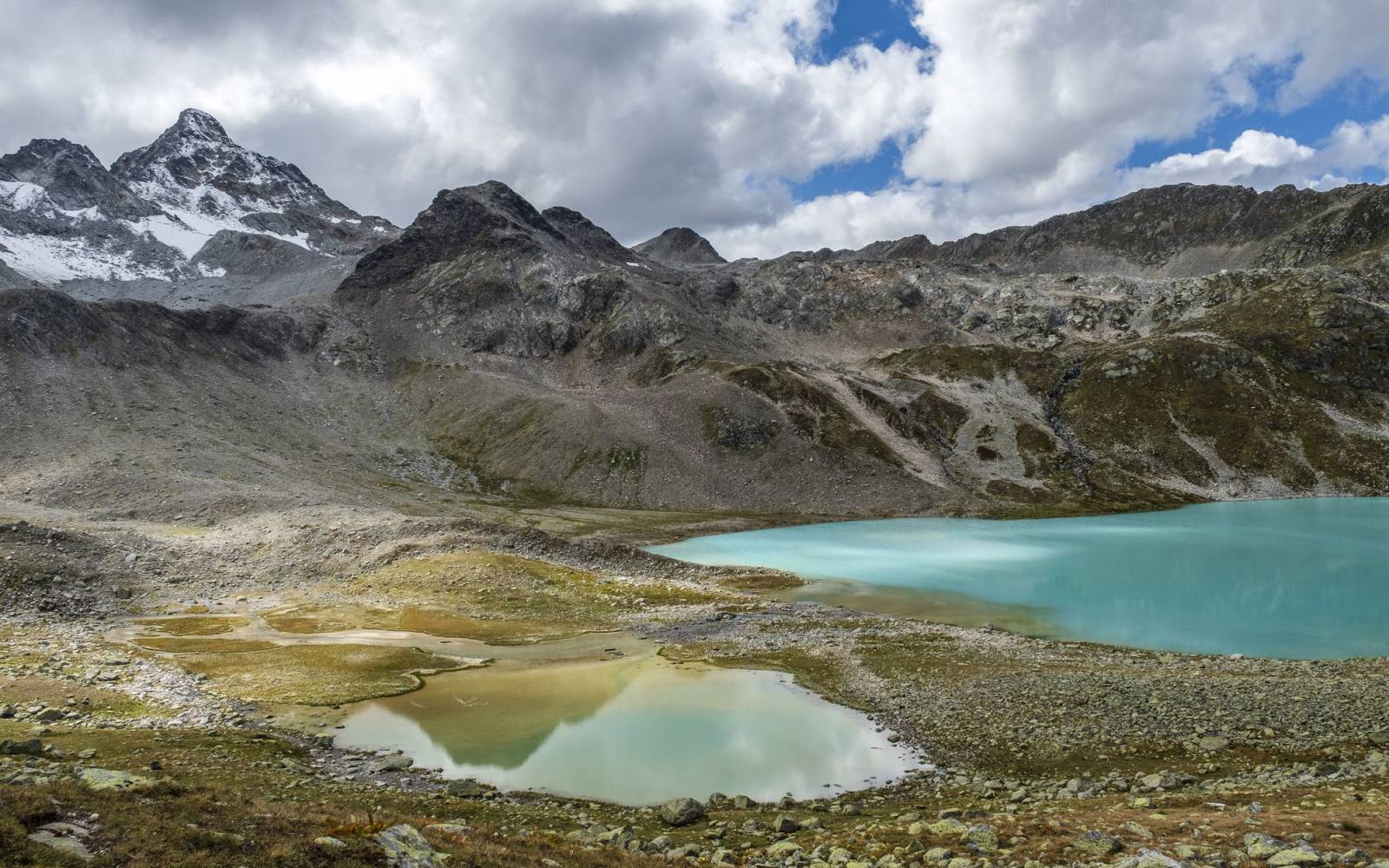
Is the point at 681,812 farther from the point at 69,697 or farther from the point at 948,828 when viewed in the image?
the point at 69,697

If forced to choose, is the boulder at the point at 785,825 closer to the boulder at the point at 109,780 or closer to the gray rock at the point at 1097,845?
the gray rock at the point at 1097,845

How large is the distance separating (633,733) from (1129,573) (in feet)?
191

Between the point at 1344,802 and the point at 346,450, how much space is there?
140709mm

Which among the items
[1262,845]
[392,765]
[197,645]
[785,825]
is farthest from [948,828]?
[197,645]

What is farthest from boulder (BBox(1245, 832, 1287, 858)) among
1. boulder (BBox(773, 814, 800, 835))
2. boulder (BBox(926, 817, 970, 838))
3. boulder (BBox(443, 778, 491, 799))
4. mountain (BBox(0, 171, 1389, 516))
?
mountain (BBox(0, 171, 1389, 516))

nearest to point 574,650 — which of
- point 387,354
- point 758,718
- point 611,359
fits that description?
point 758,718

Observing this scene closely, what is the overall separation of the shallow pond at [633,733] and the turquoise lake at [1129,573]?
24.1 meters

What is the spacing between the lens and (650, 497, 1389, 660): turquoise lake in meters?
47.8

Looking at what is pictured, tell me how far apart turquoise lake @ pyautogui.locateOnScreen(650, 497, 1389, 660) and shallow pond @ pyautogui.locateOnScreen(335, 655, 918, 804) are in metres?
24.1

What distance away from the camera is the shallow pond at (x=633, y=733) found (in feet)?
81.8

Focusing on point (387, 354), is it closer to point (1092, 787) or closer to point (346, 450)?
point (346, 450)

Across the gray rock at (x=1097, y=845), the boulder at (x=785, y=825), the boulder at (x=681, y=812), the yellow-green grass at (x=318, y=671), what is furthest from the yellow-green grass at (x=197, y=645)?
the gray rock at (x=1097, y=845)

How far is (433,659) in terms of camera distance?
40.6 m

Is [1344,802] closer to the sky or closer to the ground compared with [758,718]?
closer to the sky
